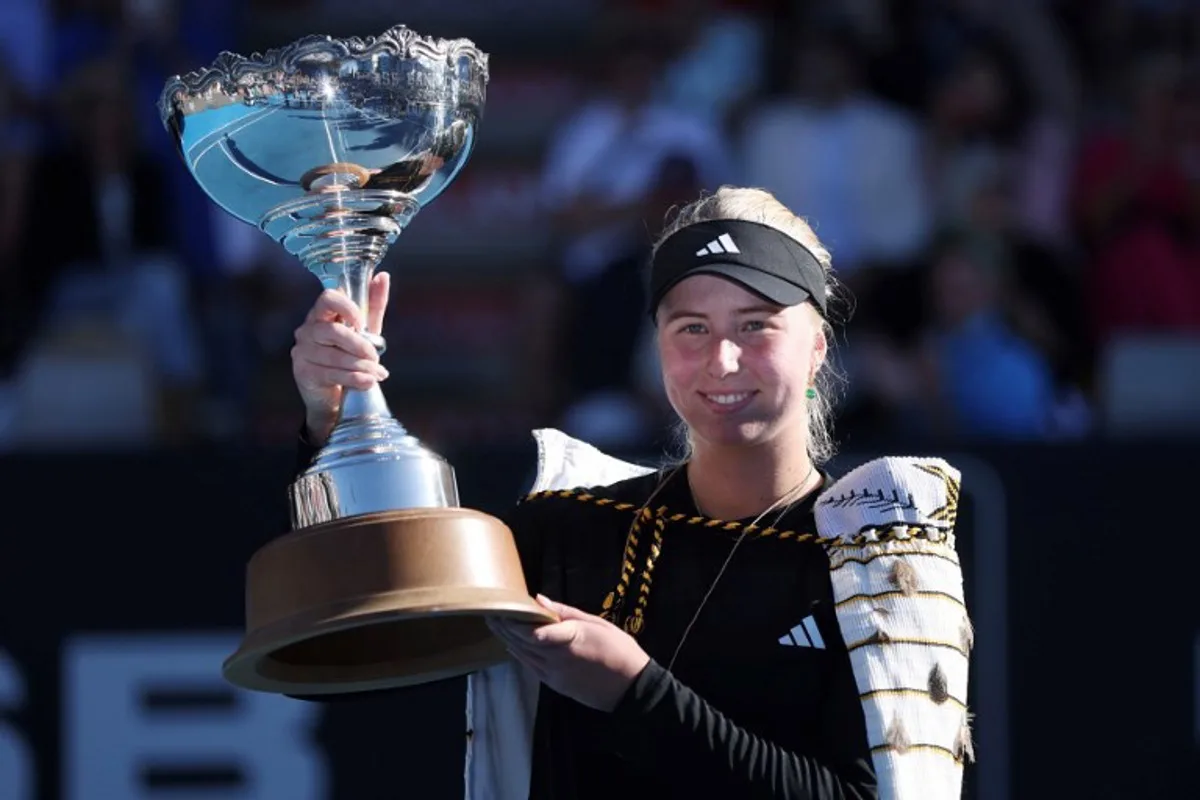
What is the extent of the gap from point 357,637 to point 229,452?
230cm

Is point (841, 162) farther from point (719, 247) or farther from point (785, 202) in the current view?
point (719, 247)

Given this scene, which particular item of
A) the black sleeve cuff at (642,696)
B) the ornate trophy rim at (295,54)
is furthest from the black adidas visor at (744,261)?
the black sleeve cuff at (642,696)

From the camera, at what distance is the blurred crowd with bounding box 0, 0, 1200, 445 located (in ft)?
18.0

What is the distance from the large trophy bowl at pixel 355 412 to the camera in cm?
224

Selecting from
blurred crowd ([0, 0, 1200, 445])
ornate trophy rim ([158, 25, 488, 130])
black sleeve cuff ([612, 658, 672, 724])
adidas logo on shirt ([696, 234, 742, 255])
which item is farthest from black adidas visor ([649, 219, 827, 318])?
blurred crowd ([0, 0, 1200, 445])

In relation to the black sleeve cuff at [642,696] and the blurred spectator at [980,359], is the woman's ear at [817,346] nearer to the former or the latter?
the black sleeve cuff at [642,696]

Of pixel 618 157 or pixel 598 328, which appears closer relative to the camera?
pixel 598 328

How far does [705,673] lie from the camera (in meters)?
2.33

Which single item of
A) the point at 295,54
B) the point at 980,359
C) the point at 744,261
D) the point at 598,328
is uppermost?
the point at 598,328

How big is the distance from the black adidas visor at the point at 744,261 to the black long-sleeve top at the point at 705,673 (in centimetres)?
25

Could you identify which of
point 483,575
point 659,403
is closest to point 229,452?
point 659,403

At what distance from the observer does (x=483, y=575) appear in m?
2.24

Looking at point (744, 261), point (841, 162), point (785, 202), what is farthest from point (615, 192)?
point (744, 261)

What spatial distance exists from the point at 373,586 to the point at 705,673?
385 mm
